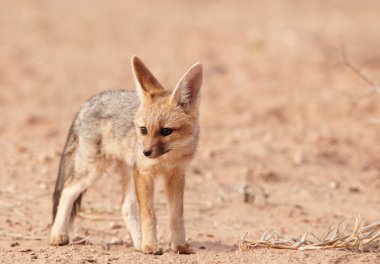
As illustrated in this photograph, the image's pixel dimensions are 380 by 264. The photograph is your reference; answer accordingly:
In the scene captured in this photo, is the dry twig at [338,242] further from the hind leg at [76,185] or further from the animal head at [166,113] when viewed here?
the hind leg at [76,185]

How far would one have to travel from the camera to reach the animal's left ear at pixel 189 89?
525cm

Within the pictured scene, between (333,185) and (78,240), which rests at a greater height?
(333,185)

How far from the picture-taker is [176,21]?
15133mm

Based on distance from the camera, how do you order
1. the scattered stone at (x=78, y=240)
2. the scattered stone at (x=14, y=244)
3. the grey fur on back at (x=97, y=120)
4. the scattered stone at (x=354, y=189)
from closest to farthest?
the scattered stone at (x=14, y=244)
the scattered stone at (x=78, y=240)
the grey fur on back at (x=97, y=120)
the scattered stone at (x=354, y=189)

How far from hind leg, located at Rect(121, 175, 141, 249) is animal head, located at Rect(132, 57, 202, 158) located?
0.83 metres

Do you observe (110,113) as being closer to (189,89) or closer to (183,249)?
(189,89)

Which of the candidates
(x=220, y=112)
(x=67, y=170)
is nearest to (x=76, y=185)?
(x=67, y=170)

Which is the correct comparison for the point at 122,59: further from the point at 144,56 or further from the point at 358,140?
the point at 358,140

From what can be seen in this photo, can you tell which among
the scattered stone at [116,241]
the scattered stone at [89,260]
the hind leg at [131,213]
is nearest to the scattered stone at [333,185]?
the hind leg at [131,213]

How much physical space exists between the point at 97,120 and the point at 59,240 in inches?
38.4

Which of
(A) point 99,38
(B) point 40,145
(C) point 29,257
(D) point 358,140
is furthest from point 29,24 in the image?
(C) point 29,257

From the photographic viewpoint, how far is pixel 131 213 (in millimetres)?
5895

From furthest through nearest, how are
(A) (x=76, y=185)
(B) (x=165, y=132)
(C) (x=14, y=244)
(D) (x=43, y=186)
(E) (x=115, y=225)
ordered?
1. (D) (x=43, y=186)
2. (E) (x=115, y=225)
3. (A) (x=76, y=185)
4. (C) (x=14, y=244)
5. (B) (x=165, y=132)

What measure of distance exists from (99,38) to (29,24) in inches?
55.6
